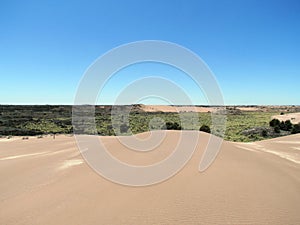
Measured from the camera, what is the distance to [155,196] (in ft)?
20.3

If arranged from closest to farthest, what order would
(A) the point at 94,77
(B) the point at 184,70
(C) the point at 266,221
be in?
(C) the point at 266,221
(A) the point at 94,77
(B) the point at 184,70

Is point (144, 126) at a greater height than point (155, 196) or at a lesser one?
greater

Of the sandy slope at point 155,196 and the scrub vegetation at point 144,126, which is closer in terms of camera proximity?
the sandy slope at point 155,196

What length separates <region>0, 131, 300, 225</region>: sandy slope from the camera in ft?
17.1

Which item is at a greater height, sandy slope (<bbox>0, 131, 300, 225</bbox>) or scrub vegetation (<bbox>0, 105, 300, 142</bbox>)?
scrub vegetation (<bbox>0, 105, 300, 142</bbox>)

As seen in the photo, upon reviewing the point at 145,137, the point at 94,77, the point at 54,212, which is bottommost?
the point at 54,212

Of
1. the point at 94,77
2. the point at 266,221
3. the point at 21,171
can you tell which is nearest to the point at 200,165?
the point at 266,221

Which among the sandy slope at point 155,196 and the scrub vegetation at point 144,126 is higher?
the scrub vegetation at point 144,126

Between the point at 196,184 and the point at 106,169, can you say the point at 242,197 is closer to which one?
the point at 196,184

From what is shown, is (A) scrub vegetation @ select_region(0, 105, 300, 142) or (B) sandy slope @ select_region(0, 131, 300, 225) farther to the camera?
(A) scrub vegetation @ select_region(0, 105, 300, 142)

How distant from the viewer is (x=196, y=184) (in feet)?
22.6

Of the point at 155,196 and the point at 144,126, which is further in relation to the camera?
the point at 144,126

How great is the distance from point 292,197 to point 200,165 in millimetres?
2888

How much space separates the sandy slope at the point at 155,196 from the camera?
522 centimetres
